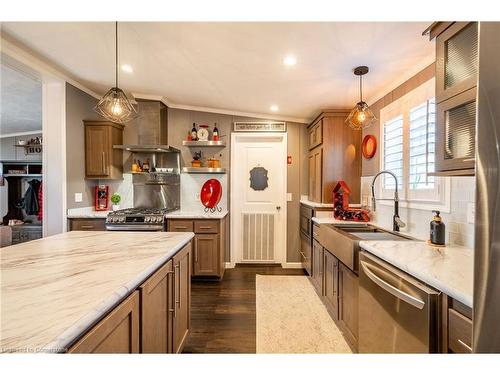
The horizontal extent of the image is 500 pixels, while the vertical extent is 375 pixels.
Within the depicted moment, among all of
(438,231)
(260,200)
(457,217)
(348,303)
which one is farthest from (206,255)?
(457,217)

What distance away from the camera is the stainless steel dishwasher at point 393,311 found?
108 centimetres

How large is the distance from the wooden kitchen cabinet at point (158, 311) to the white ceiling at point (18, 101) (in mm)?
2889

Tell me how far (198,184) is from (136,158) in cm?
109

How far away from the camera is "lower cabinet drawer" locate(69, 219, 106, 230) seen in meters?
3.17

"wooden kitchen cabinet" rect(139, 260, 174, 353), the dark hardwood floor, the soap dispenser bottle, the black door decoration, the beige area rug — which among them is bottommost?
the dark hardwood floor

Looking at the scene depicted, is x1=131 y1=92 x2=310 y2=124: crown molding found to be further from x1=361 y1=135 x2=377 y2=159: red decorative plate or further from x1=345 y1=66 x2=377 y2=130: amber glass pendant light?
x1=345 y1=66 x2=377 y2=130: amber glass pendant light

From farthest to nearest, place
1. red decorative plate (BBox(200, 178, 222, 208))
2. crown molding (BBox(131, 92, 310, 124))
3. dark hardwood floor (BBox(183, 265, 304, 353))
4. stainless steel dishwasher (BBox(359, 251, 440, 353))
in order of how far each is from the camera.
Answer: crown molding (BBox(131, 92, 310, 124)), red decorative plate (BBox(200, 178, 222, 208)), dark hardwood floor (BBox(183, 265, 304, 353)), stainless steel dishwasher (BBox(359, 251, 440, 353))

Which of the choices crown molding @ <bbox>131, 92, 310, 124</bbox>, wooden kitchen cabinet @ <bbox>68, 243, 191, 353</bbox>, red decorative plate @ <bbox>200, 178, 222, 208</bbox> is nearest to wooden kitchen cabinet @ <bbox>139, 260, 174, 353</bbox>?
wooden kitchen cabinet @ <bbox>68, 243, 191, 353</bbox>

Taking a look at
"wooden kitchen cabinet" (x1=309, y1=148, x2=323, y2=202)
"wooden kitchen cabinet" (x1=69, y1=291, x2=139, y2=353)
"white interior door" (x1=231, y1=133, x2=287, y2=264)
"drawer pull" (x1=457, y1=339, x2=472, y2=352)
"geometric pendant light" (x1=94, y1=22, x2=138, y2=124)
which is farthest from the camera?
"white interior door" (x1=231, y1=133, x2=287, y2=264)

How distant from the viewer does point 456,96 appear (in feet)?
4.11

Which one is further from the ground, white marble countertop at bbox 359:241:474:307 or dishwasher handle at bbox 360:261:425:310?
white marble countertop at bbox 359:241:474:307

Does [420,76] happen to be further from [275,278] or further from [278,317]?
[275,278]

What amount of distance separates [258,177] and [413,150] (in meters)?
2.43

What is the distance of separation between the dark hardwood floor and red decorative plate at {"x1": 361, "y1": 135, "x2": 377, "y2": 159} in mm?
2060
